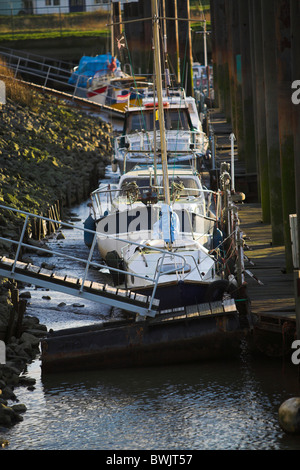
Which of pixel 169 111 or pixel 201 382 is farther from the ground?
pixel 169 111

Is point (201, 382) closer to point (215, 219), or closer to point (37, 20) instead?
point (215, 219)

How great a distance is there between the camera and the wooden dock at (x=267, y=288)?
1481 centimetres

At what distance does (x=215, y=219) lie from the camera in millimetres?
21469

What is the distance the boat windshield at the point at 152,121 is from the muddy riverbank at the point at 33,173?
2992mm

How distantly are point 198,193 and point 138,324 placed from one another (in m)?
8.14

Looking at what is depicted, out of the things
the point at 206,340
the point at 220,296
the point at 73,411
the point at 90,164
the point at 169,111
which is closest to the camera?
the point at 73,411

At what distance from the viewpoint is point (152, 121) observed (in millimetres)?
29891

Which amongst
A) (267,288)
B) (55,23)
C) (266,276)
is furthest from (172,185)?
(55,23)

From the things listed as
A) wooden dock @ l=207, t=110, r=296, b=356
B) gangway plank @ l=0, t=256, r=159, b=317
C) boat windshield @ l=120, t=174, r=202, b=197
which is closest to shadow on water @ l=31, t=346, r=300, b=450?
wooden dock @ l=207, t=110, r=296, b=356

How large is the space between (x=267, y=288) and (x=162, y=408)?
3326mm

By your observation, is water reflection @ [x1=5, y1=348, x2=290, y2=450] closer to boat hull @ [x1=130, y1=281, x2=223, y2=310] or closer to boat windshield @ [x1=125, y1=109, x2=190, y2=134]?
boat hull @ [x1=130, y1=281, x2=223, y2=310]

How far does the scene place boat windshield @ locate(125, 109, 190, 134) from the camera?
29781 millimetres

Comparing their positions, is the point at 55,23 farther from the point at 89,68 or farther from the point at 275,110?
the point at 275,110

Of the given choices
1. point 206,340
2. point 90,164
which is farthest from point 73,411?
point 90,164
